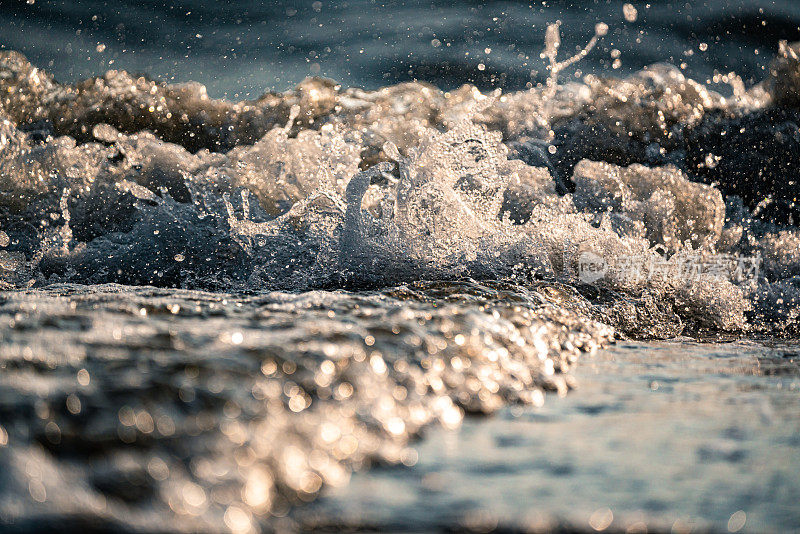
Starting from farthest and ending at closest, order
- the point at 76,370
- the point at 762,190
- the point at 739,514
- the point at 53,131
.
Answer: the point at 762,190, the point at 53,131, the point at 76,370, the point at 739,514

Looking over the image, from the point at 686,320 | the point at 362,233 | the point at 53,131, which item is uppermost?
the point at 53,131

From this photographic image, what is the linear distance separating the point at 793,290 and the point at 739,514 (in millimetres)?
2762

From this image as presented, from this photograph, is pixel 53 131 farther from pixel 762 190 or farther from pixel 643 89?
pixel 762 190

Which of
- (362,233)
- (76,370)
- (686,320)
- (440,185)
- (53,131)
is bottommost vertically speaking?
(686,320)

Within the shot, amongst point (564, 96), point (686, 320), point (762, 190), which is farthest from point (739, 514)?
point (762, 190)

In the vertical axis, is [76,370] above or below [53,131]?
below

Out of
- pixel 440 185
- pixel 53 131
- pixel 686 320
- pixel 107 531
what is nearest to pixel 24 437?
pixel 107 531

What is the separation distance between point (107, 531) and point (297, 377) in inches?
17.6

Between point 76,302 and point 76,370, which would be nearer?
point 76,370

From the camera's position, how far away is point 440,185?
115 inches

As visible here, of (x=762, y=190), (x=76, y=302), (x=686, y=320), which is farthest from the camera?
(x=762, y=190)

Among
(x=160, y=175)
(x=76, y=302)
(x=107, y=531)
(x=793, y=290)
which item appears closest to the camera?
(x=107, y=531)

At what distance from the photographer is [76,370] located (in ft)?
3.43

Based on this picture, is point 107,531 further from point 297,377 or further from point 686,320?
point 686,320
